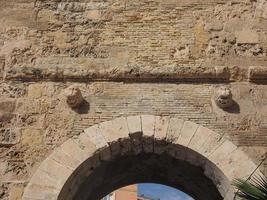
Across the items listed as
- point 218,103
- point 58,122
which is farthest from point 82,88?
point 218,103

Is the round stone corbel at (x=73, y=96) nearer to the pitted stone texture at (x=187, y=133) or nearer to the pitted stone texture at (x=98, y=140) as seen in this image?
the pitted stone texture at (x=98, y=140)

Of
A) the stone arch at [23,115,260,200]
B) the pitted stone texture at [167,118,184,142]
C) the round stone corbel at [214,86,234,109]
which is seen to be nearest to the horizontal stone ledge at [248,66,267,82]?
the round stone corbel at [214,86,234,109]

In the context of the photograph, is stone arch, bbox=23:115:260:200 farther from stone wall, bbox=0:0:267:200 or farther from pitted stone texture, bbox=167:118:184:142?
stone wall, bbox=0:0:267:200

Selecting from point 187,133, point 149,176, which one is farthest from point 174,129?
point 149,176

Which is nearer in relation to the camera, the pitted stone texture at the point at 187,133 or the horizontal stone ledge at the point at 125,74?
the pitted stone texture at the point at 187,133

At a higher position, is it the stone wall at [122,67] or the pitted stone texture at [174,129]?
the stone wall at [122,67]

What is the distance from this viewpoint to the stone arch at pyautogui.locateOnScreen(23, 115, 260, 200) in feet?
19.9

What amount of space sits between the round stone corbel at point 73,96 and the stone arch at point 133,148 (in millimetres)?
382

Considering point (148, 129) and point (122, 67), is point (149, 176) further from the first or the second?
point (122, 67)

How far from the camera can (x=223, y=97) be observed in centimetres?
643

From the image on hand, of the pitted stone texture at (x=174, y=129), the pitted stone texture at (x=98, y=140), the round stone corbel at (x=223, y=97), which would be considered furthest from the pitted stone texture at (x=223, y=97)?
the pitted stone texture at (x=98, y=140)

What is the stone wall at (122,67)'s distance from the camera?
21.1 ft

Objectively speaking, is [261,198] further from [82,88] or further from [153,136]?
[82,88]

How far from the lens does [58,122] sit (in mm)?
6539
